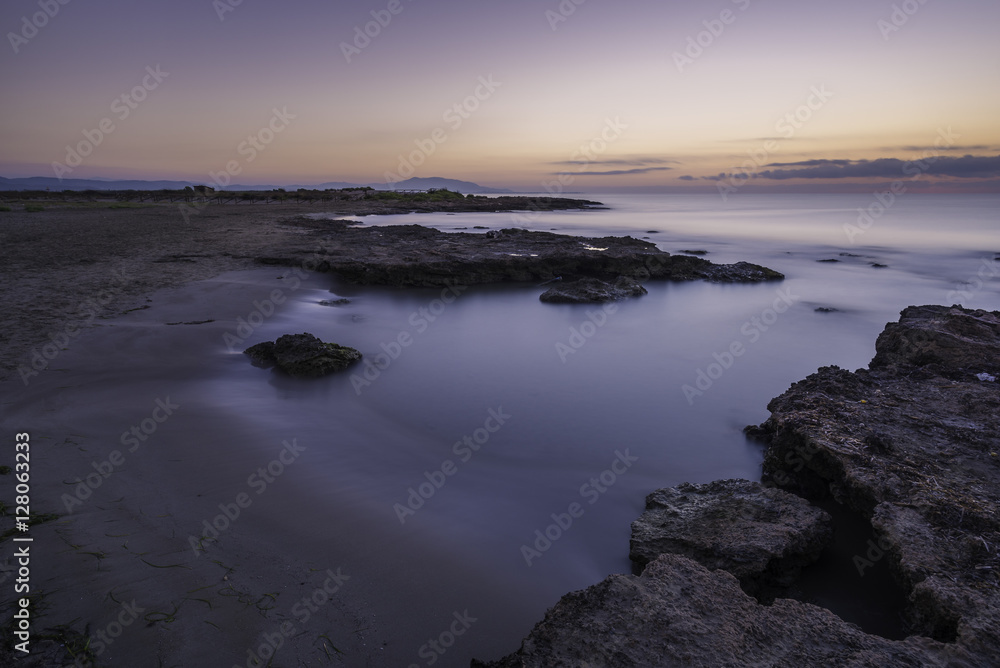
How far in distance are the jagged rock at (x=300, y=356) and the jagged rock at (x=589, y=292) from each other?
6.62m

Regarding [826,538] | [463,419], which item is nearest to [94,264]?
[463,419]

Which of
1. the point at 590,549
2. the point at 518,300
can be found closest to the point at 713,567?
the point at 590,549

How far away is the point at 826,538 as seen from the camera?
3328 millimetres

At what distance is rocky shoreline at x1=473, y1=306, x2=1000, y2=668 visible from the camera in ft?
7.23

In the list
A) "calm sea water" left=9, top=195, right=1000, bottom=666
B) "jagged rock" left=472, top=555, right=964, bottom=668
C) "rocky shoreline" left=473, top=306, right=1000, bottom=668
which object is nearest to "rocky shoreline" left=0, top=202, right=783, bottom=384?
"calm sea water" left=9, top=195, right=1000, bottom=666

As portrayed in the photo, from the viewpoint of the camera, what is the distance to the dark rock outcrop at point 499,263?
1420 centimetres

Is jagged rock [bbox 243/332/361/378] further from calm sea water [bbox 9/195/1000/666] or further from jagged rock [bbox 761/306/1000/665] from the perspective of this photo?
jagged rock [bbox 761/306/1000/665]

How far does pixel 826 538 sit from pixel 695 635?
1.72m

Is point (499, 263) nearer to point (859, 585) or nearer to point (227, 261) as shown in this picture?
point (227, 261)

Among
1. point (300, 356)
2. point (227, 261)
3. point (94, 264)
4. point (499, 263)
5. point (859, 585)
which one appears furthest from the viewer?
point (499, 263)

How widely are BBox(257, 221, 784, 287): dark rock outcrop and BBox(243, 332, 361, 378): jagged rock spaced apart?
6.86m

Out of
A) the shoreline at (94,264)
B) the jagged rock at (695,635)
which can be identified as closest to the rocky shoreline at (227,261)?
the shoreline at (94,264)

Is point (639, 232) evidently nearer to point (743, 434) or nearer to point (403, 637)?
point (743, 434)

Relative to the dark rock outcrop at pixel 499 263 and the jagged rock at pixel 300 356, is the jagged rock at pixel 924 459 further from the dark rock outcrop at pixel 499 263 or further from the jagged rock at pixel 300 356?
the dark rock outcrop at pixel 499 263
